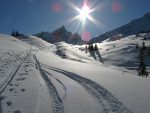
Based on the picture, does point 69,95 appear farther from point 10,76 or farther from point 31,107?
point 10,76

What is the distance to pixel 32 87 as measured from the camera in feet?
44.1

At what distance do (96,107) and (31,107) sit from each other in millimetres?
2968

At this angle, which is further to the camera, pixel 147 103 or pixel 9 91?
pixel 9 91

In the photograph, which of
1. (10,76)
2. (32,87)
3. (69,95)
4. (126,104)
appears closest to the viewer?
(126,104)

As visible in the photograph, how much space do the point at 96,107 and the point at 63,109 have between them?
1.57 m

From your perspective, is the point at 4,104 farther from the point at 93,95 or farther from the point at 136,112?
the point at 136,112

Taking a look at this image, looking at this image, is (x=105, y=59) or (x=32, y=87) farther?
(x=105, y=59)

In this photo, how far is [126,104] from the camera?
35.3ft

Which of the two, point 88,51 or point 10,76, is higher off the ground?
point 88,51

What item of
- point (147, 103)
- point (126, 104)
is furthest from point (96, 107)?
point (147, 103)

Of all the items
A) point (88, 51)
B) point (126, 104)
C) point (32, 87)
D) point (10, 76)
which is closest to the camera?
point (126, 104)

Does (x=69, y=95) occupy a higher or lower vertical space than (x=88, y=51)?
lower

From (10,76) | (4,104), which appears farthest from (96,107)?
(10,76)

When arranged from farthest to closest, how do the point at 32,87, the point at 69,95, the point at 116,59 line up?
the point at 116,59 < the point at 32,87 < the point at 69,95
